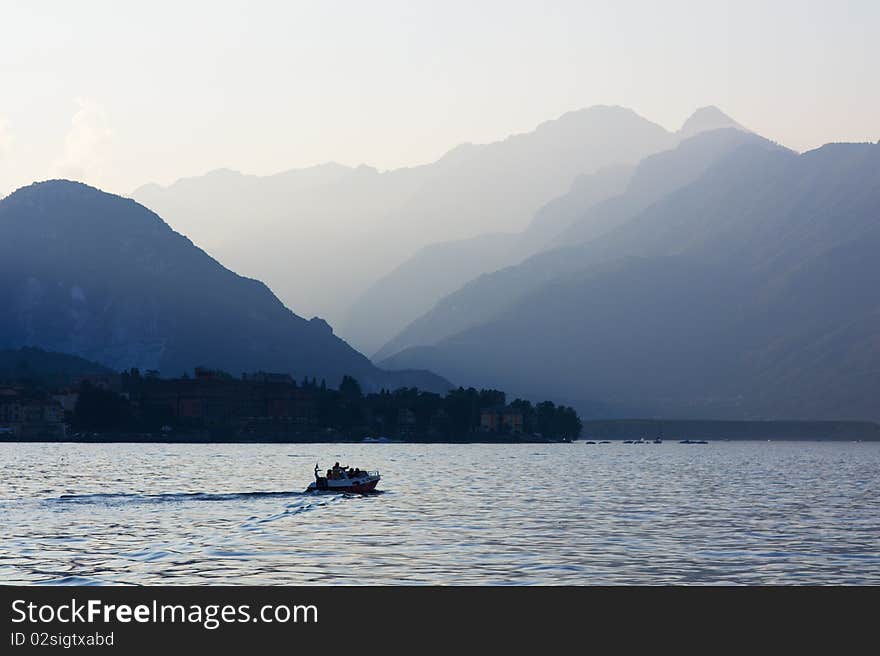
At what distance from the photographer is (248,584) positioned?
61.7 m

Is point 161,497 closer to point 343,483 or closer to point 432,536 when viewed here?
point 343,483

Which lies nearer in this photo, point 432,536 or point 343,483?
point 432,536

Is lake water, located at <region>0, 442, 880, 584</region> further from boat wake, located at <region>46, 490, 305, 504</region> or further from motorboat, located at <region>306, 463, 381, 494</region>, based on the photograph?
motorboat, located at <region>306, 463, 381, 494</region>

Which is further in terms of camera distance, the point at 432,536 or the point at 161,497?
the point at 161,497

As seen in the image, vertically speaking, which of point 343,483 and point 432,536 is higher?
point 343,483

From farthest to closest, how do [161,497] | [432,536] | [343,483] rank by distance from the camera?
1. [343,483]
2. [161,497]
3. [432,536]

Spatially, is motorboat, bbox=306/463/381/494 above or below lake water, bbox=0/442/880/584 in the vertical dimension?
above

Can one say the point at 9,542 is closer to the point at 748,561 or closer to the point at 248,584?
the point at 248,584

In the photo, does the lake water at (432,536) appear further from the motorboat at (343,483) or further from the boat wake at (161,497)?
the motorboat at (343,483)

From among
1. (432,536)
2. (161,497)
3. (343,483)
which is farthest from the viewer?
(343,483)

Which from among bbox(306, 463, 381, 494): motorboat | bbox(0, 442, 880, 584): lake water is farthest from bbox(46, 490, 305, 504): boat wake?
bbox(306, 463, 381, 494): motorboat

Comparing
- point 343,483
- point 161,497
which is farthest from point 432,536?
point 343,483
